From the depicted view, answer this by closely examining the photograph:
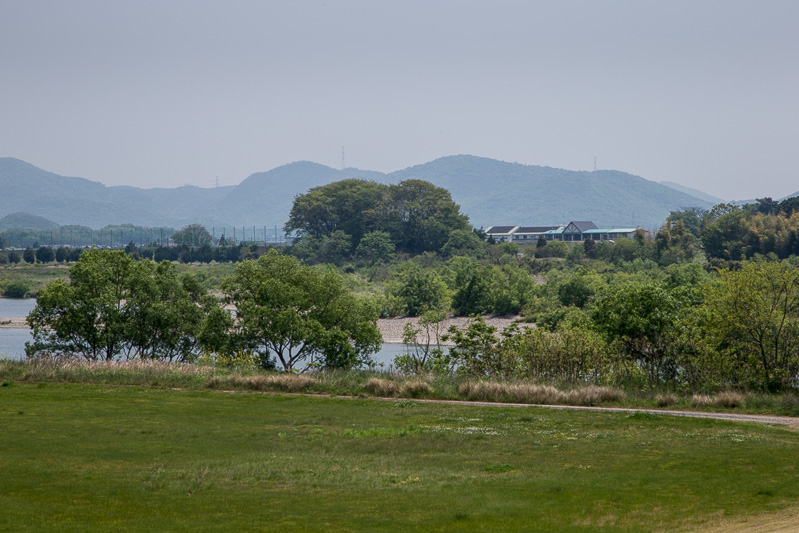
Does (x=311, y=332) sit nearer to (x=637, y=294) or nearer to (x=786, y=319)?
(x=637, y=294)

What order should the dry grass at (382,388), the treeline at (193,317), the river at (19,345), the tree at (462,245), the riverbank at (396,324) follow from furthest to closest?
the tree at (462,245) < the riverbank at (396,324) < the river at (19,345) < the treeline at (193,317) < the dry grass at (382,388)

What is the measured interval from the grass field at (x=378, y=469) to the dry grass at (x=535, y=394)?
333 cm

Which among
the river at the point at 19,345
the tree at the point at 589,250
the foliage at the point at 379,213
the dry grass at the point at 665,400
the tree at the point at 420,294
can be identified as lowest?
the river at the point at 19,345

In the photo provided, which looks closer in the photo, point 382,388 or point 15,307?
point 382,388

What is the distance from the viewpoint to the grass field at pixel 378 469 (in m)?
14.0

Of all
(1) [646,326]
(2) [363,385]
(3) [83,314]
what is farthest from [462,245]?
(2) [363,385]

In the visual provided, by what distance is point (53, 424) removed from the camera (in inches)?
924

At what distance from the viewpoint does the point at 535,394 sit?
3159cm

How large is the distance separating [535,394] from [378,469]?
14.2 metres

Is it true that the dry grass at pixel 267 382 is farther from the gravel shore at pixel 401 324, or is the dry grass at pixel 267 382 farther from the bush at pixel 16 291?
the bush at pixel 16 291

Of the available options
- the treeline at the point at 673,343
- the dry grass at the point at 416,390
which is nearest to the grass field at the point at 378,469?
the dry grass at the point at 416,390

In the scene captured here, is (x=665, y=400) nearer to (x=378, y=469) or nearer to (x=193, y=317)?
(x=378, y=469)

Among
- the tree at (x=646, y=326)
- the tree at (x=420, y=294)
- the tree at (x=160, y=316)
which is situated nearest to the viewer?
the tree at (x=646, y=326)

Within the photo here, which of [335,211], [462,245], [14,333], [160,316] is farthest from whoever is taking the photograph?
[335,211]
